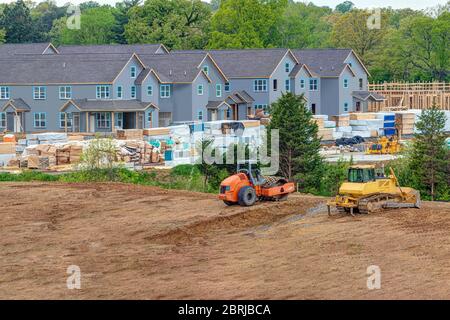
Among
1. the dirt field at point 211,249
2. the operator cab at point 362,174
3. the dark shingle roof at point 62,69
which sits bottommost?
the dirt field at point 211,249

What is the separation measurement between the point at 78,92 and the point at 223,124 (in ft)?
36.1

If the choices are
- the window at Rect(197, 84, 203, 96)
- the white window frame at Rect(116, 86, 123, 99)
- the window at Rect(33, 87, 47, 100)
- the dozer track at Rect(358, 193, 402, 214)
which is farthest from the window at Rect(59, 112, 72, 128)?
the dozer track at Rect(358, 193, 402, 214)

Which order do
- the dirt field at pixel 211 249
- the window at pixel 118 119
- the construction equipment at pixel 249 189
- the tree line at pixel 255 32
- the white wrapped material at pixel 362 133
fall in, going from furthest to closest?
the tree line at pixel 255 32
the white wrapped material at pixel 362 133
the window at pixel 118 119
the construction equipment at pixel 249 189
the dirt field at pixel 211 249

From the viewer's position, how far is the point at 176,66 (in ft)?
274

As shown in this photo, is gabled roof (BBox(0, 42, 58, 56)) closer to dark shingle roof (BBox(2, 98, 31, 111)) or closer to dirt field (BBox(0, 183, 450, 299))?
dark shingle roof (BBox(2, 98, 31, 111))

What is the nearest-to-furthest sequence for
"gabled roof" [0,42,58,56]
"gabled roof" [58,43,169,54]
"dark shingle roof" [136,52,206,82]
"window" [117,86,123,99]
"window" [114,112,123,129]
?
"window" [114,112,123,129], "window" [117,86,123,99], "dark shingle roof" [136,52,206,82], "gabled roof" [0,42,58,56], "gabled roof" [58,43,169,54]

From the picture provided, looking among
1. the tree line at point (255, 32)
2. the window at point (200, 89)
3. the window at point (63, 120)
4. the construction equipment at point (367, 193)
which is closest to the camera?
the construction equipment at point (367, 193)

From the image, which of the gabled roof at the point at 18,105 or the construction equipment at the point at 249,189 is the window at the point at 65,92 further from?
the construction equipment at the point at 249,189

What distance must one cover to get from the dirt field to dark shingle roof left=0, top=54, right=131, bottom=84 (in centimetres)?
3704

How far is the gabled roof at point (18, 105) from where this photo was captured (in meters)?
77.1

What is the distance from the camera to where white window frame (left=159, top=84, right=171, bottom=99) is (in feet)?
266

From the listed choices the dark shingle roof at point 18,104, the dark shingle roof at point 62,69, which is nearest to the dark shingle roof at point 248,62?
the dark shingle roof at point 62,69

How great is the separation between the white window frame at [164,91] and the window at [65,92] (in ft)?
23.9

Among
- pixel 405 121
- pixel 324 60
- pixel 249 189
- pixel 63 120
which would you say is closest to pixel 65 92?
pixel 63 120
